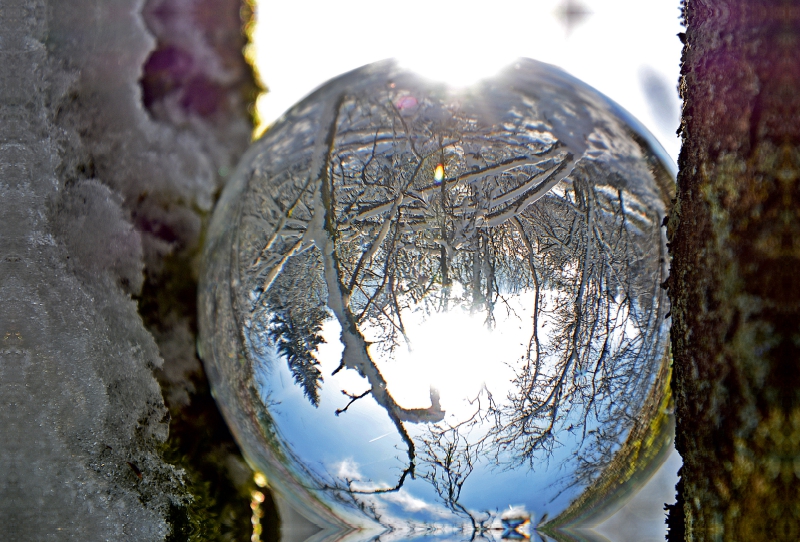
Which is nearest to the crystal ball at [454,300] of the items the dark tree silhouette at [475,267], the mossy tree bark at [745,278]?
the dark tree silhouette at [475,267]

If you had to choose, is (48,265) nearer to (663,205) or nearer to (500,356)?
(500,356)

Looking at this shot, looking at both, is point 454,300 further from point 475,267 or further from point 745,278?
point 745,278

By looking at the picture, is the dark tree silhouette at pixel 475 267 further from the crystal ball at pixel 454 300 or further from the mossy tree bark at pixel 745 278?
the mossy tree bark at pixel 745 278

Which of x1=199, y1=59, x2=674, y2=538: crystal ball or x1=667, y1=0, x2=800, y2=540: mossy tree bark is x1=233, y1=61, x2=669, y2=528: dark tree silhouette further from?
x1=667, y1=0, x2=800, y2=540: mossy tree bark

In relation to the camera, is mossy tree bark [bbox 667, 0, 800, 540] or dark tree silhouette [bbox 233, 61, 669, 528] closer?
mossy tree bark [bbox 667, 0, 800, 540]

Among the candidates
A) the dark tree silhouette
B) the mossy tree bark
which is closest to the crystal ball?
the dark tree silhouette
